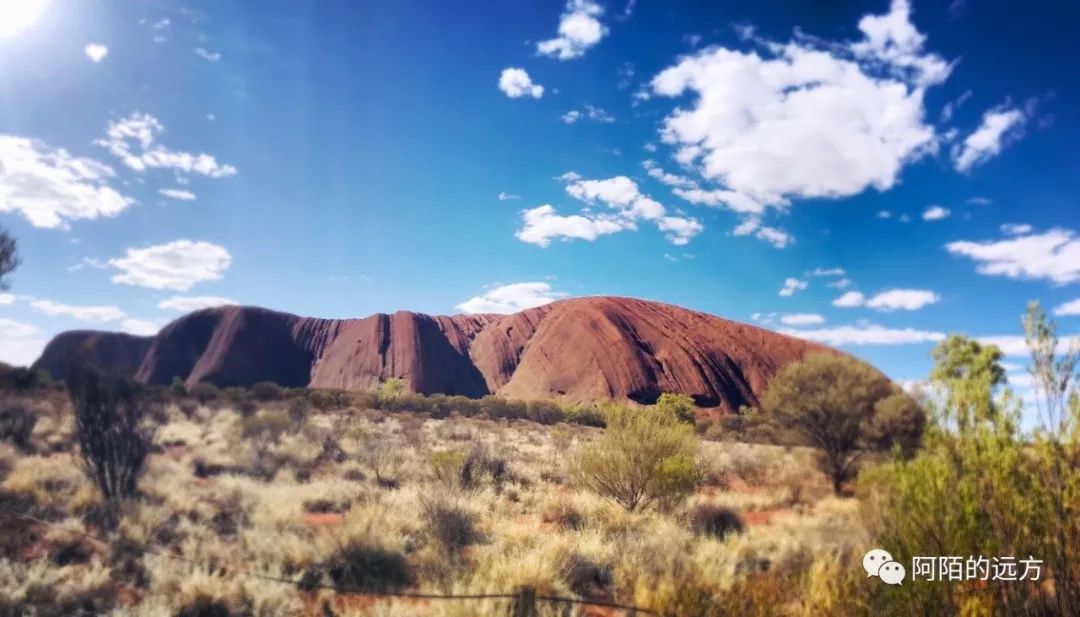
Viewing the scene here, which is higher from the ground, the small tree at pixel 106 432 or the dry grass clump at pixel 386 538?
the small tree at pixel 106 432

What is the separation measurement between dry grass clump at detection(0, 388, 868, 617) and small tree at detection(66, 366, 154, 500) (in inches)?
16.7

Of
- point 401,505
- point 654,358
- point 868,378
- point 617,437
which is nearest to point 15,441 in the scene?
point 401,505

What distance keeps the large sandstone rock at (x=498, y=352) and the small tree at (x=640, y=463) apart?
5594cm

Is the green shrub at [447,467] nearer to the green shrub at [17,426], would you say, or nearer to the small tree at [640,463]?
the small tree at [640,463]

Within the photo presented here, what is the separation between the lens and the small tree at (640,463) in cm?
1137

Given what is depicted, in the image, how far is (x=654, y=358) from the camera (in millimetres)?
76250

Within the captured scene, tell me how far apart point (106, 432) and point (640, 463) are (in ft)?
33.3

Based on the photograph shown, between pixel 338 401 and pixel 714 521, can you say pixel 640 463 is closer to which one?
pixel 714 521

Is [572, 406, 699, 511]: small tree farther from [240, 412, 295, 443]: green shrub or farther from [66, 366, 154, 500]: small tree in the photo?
[240, 412, 295, 443]: green shrub

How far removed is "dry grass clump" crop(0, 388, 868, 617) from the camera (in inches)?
258

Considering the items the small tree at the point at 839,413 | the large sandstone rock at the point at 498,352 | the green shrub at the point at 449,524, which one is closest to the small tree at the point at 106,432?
the green shrub at the point at 449,524

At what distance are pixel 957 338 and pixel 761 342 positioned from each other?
5701 cm

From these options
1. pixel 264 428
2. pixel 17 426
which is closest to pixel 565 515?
pixel 264 428

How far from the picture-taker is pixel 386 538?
8539mm
